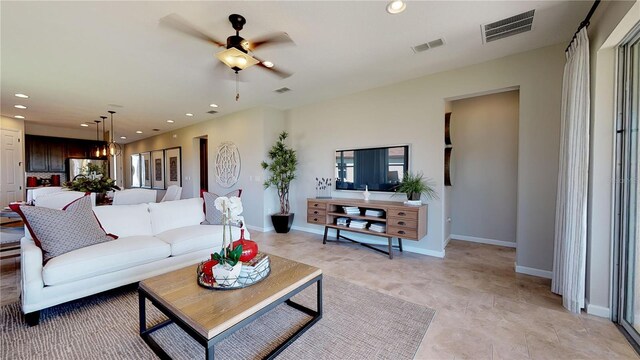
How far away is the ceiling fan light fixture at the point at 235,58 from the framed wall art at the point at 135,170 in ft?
30.9

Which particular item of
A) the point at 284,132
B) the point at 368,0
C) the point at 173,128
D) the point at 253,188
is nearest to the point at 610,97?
Answer: the point at 368,0

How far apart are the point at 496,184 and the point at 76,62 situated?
249 inches

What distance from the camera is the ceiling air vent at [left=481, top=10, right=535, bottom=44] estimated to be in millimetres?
2283

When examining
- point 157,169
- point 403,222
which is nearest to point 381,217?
point 403,222

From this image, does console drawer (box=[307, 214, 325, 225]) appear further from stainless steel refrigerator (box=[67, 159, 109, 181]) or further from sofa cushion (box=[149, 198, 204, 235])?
stainless steel refrigerator (box=[67, 159, 109, 181])

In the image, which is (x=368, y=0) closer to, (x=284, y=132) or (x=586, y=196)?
(x=586, y=196)

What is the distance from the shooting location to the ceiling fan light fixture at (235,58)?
6.84ft

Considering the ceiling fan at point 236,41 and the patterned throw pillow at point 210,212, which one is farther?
the patterned throw pillow at point 210,212

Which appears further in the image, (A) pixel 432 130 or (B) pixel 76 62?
(A) pixel 432 130

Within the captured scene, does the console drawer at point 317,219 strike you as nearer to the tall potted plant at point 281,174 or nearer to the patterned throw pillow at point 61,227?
the tall potted plant at point 281,174

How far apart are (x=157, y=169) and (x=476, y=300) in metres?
9.48

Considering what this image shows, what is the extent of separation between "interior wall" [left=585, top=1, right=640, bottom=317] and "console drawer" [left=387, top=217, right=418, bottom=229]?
5.13ft

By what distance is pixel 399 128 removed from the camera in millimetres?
3898

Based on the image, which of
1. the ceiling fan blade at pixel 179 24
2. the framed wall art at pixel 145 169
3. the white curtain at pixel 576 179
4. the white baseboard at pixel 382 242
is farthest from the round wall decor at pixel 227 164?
the white curtain at pixel 576 179
